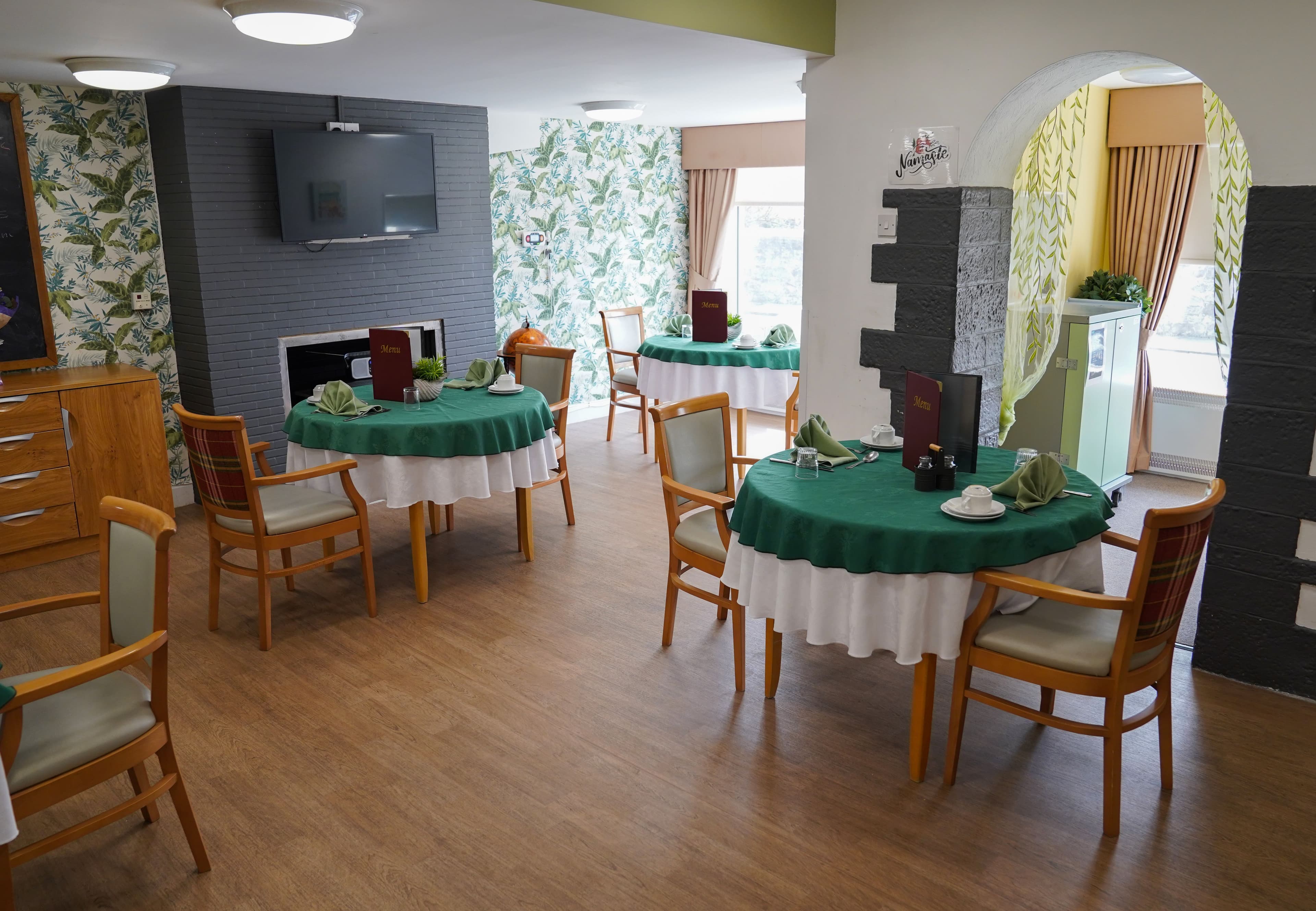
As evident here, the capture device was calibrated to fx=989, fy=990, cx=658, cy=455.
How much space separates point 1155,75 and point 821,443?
10.5ft

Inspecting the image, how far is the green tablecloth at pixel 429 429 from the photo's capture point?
14.0 ft

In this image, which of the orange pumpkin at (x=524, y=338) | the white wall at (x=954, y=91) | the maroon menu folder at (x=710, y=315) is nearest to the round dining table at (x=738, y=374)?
the maroon menu folder at (x=710, y=315)

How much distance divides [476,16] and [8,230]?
3.19 meters

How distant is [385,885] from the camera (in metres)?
2.55

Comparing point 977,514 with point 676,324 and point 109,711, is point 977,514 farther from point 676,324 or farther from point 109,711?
point 676,324

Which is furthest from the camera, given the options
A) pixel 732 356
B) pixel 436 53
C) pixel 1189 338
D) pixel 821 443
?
pixel 1189 338

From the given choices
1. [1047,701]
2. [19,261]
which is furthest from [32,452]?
[1047,701]

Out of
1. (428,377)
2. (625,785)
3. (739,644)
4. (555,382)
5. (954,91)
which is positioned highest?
(954,91)

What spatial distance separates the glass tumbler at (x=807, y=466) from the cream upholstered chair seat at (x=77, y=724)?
1978 mm

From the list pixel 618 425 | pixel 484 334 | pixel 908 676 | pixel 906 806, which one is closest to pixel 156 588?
pixel 906 806

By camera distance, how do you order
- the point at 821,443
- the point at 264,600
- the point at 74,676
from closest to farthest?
the point at 74,676 → the point at 821,443 → the point at 264,600

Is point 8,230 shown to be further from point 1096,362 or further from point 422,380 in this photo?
point 1096,362

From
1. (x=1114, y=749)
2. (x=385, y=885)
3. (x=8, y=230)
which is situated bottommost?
(x=385, y=885)

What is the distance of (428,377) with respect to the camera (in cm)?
478
